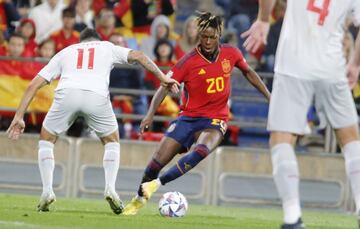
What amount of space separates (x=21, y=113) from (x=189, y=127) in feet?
6.82

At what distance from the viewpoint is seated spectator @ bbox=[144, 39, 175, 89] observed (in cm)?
1902

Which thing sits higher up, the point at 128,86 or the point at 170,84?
the point at 170,84

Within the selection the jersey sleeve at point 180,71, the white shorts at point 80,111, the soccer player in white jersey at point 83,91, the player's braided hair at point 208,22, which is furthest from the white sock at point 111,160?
the player's braided hair at point 208,22

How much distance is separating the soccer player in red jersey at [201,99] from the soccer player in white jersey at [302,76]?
3.88m

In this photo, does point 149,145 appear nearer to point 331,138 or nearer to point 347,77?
point 331,138

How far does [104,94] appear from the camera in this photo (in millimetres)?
12422

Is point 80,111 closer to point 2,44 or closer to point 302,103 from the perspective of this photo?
point 302,103

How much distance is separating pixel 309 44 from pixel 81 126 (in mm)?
10402

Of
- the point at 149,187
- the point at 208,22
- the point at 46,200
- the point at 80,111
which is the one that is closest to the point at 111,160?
the point at 149,187

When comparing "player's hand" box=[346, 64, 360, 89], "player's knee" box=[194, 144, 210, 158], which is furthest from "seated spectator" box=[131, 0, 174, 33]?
"player's hand" box=[346, 64, 360, 89]

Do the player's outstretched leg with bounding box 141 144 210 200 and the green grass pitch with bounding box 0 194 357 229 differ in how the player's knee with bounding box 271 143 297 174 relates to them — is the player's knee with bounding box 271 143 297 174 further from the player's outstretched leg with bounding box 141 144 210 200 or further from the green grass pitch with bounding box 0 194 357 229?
the player's outstretched leg with bounding box 141 144 210 200

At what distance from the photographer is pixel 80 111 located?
12375 mm

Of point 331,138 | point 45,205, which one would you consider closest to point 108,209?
point 45,205

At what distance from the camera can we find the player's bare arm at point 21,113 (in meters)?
11.9
